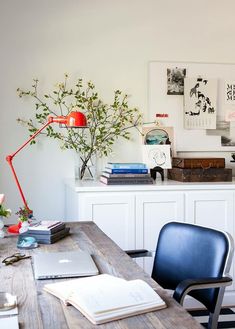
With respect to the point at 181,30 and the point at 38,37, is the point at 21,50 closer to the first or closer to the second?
the point at 38,37

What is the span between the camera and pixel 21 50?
3494 mm

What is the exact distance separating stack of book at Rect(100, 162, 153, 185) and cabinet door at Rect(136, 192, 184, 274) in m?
0.12

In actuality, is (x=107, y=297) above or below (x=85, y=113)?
below

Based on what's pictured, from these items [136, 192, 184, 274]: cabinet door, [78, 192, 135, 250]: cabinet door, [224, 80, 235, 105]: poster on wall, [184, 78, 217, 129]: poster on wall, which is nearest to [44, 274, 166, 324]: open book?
[78, 192, 135, 250]: cabinet door

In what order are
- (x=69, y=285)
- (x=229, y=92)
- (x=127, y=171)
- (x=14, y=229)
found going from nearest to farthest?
(x=69, y=285), (x=14, y=229), (x=127, y=171), (x=229, y=92)

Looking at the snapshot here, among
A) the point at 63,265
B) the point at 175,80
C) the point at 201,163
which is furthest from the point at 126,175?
the point at 63,265

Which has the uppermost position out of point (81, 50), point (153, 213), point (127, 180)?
point (81, 50)

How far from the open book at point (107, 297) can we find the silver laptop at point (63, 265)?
10 cm

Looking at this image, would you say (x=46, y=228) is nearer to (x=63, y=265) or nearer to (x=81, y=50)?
(x=63, y=265)

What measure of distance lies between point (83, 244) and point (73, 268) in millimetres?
438

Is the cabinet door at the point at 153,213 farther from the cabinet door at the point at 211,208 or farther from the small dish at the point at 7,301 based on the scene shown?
the small dish at the point at 7,301

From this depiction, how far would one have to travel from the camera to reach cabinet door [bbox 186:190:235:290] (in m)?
3.25

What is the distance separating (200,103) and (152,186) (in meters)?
0.97

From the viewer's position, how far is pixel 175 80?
370 centimetres
